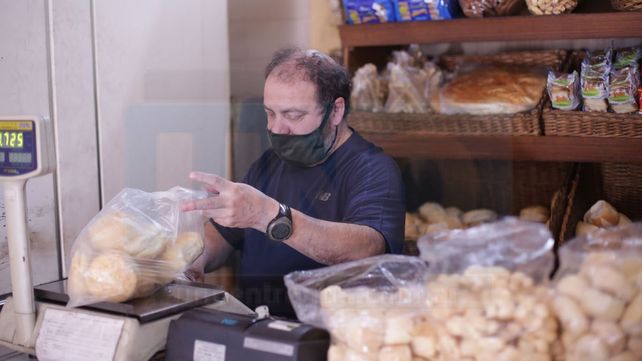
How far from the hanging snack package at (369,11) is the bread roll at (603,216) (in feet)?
3.21

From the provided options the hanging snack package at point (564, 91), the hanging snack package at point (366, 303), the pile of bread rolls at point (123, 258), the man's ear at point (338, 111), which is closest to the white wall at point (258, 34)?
the hanging snack package at point (564, 91)

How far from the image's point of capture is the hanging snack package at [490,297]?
1.09 metres

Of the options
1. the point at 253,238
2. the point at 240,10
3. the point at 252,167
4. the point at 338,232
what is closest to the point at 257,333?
the point at 338,232

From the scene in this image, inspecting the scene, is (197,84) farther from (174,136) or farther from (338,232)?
(338,232)

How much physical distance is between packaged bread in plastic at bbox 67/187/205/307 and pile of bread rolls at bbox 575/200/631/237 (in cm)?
143

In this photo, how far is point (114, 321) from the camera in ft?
4.53

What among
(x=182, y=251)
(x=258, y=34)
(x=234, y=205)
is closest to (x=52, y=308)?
(x=182, y=251)

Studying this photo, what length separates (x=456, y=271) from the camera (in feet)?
3.90

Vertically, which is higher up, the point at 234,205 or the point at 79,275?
the point at 234,205

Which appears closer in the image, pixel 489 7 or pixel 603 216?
pixel 603 216

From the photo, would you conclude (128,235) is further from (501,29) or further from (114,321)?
(501,29)

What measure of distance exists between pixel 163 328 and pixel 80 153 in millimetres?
1067

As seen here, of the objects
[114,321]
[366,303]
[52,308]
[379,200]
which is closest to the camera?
[366,303]

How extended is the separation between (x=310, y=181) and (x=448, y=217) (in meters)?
0.93
